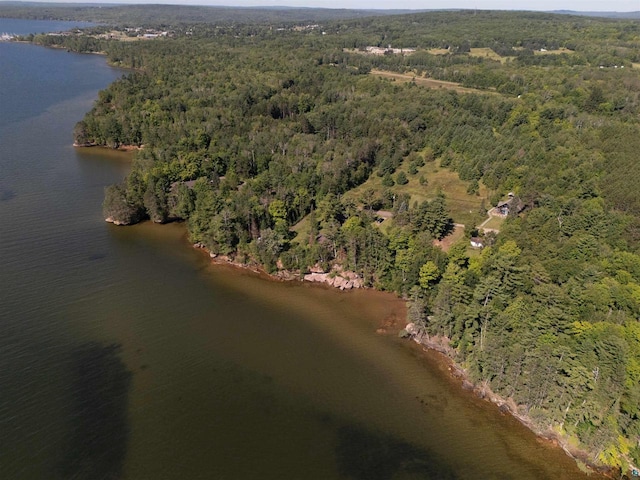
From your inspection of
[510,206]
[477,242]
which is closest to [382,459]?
[477,242]

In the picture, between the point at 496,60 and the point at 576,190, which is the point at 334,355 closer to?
the point at 576,190

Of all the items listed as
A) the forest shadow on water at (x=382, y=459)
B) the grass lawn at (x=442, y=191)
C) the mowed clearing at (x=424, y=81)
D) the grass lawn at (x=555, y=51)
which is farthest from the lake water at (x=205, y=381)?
the grass lawn at (x=555, y=51)

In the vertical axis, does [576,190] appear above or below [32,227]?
above

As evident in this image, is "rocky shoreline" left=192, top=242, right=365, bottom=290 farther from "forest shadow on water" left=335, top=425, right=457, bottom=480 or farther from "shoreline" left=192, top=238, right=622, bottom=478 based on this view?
"forest shadow on water" left=335, top=425, right=457, bottom=480

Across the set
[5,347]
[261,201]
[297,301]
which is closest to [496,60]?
[261,201]

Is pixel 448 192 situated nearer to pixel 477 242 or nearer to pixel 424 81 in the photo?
pixel 477 242

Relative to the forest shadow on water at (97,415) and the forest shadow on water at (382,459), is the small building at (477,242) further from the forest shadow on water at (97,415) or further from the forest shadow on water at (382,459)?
the forest shadow on water at (97,415)
